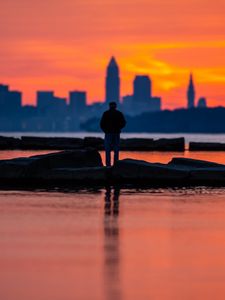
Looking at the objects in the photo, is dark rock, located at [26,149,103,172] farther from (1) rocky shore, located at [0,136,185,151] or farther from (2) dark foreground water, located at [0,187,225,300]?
(1) rocky shore, located at [0,136,185,151]

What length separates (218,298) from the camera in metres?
8.62

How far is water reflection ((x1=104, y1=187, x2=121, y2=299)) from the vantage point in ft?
29.9

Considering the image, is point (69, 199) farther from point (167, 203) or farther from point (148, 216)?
point (148, 216)

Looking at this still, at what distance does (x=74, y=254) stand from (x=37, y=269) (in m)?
1.10

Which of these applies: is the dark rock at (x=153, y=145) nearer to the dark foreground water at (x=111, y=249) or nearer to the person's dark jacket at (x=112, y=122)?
the person's dark jacket at (x=112, y=122)

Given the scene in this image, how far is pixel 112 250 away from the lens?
1155 centimetres

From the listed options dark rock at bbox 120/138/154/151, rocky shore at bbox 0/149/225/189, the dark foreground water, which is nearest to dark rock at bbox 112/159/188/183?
rocky shore at bbox 0/149/225/189

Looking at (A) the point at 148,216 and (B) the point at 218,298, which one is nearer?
(B) the point at 218,298

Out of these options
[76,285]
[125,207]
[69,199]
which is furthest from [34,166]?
[76,285]

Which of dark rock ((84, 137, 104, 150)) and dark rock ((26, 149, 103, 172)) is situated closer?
dark rock ((26, 149, 103, 172))

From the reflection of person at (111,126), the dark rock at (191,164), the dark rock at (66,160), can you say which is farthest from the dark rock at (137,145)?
the dark rock at (66,160)

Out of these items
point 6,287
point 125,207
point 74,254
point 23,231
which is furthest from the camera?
point 125,207

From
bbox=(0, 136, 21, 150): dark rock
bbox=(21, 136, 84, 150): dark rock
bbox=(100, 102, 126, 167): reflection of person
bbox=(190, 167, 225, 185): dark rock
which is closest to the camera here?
Answer: bbox=(190, 167, 225, 185): dark rock

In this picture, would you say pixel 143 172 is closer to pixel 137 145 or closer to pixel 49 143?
pixel 137 145
